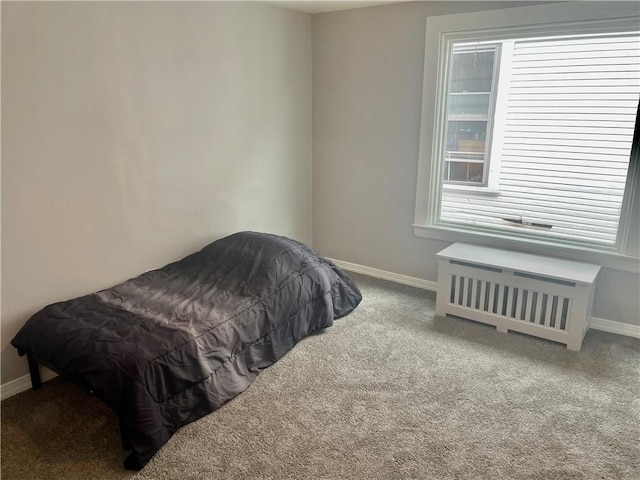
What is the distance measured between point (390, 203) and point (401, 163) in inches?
13.5

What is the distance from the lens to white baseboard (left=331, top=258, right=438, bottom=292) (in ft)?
12.1

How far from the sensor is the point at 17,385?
7.79 feet

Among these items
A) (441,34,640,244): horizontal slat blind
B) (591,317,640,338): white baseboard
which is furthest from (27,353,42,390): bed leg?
(591,317,640,338): white baseboard

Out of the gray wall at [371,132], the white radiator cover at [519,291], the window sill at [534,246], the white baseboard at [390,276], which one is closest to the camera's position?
the white radiator cover at [519,291]

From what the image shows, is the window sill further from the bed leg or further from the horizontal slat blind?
the bed leg

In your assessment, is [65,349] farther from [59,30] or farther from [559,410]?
[559,410]

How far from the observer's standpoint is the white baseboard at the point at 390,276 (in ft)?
12.1

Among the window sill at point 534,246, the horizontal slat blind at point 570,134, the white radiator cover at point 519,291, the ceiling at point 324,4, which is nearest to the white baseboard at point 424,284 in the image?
the white radiator cover at point 519,291

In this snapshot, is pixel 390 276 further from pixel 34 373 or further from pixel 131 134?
pixel 34 373

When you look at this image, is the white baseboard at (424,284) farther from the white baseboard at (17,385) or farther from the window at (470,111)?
the white baseboard at (17,385)

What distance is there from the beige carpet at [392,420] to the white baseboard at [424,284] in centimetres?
8

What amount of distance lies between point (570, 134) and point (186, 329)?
8.87 ft

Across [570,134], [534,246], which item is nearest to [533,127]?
[570,134]

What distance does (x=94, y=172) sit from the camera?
2.53 m
